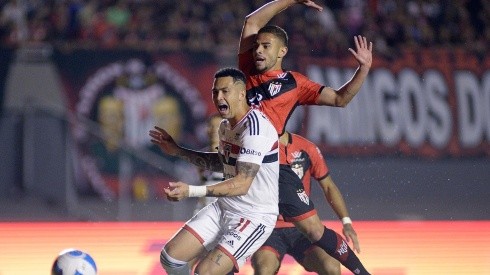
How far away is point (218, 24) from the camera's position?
752 inches

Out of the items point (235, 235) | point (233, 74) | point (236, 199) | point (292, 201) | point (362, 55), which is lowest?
point (235, 235)

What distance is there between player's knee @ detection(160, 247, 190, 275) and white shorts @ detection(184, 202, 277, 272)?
0.74ft

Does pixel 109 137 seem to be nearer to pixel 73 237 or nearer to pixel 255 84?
pixel 73 237

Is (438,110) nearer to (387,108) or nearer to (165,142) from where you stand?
(387,108)

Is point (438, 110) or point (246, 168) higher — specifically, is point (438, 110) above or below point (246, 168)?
below

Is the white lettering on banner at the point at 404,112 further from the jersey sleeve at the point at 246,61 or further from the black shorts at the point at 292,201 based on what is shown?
the black shorts at the point at 292,201

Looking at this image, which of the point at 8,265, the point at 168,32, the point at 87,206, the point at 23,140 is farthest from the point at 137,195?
the point at 8,265

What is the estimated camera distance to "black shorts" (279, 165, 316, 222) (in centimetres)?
876

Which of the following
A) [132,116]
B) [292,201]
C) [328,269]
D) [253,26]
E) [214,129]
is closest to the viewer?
[292,201]

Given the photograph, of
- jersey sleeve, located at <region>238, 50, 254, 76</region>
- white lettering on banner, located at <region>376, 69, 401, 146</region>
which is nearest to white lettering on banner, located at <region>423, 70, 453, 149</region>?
white lettering on banner, located at <region>376, 69, 401, 146</region>

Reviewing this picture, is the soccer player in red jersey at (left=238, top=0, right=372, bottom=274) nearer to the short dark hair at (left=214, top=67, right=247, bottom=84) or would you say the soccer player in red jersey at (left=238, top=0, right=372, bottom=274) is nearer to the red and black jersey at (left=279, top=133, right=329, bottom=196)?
the red and black jersey at (left=279, top=133, right=329, bottom=196)

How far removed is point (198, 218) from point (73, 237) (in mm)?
6084

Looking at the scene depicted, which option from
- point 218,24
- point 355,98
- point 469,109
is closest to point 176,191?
point 355,98

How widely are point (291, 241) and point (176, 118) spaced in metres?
8.31
